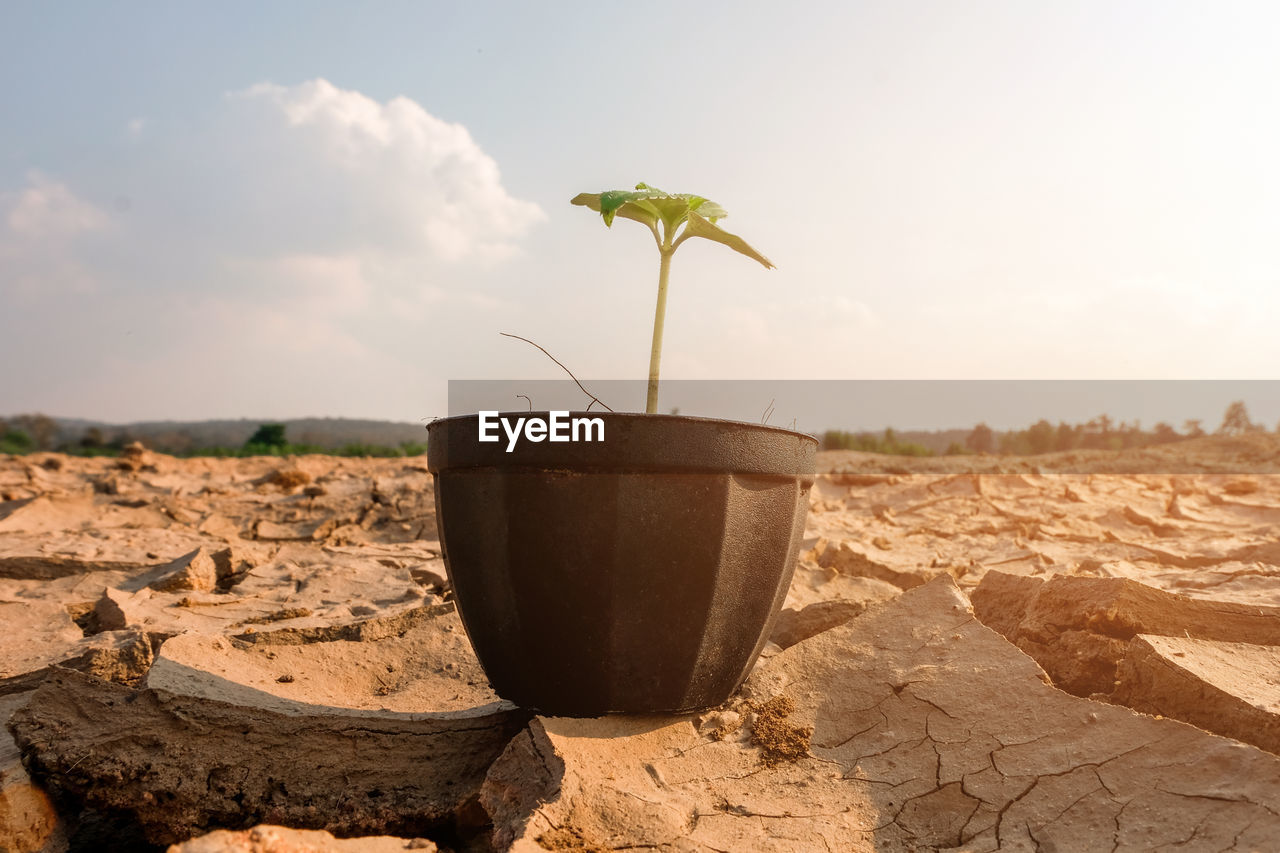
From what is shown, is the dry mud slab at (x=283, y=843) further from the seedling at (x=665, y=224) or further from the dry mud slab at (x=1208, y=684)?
the dry mud slab at (x=1208, y=684)

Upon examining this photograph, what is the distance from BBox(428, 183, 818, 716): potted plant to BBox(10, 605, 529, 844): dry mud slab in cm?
23

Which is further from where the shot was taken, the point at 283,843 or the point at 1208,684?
the point at 1208,684

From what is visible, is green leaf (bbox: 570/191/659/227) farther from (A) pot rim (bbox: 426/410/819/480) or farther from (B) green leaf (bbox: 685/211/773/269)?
(A) pot rim (bbox: 426/410/819/480)

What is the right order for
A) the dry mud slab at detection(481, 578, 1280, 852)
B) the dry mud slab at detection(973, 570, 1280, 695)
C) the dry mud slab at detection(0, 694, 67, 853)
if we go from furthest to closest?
the dry mud slab at detection(973, 570, 1280, 695) < the dry mud slab at detection(0, 694, 67, 853) < the dry mud slab at detection(481, 578, 1280, 852)

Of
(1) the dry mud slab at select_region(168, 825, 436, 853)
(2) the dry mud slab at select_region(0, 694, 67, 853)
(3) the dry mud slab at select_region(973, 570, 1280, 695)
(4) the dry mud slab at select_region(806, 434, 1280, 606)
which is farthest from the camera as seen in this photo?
(4) the dry mud slab at select_region(806, 434, 1280, 606)

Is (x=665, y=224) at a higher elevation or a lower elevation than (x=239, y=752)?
higher

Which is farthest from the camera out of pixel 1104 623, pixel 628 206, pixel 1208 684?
pixel 1104 623

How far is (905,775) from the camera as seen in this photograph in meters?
1.61

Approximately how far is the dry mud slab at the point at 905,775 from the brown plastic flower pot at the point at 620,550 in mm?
139

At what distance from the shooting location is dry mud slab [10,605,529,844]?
5.10 ft

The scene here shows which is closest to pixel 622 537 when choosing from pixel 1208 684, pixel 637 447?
pixel 637 447

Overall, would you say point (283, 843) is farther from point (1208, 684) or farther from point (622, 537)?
point (1208, 684)

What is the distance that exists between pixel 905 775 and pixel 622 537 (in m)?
0.73

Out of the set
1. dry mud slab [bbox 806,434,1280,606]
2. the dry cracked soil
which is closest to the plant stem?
the dry cracked soil
